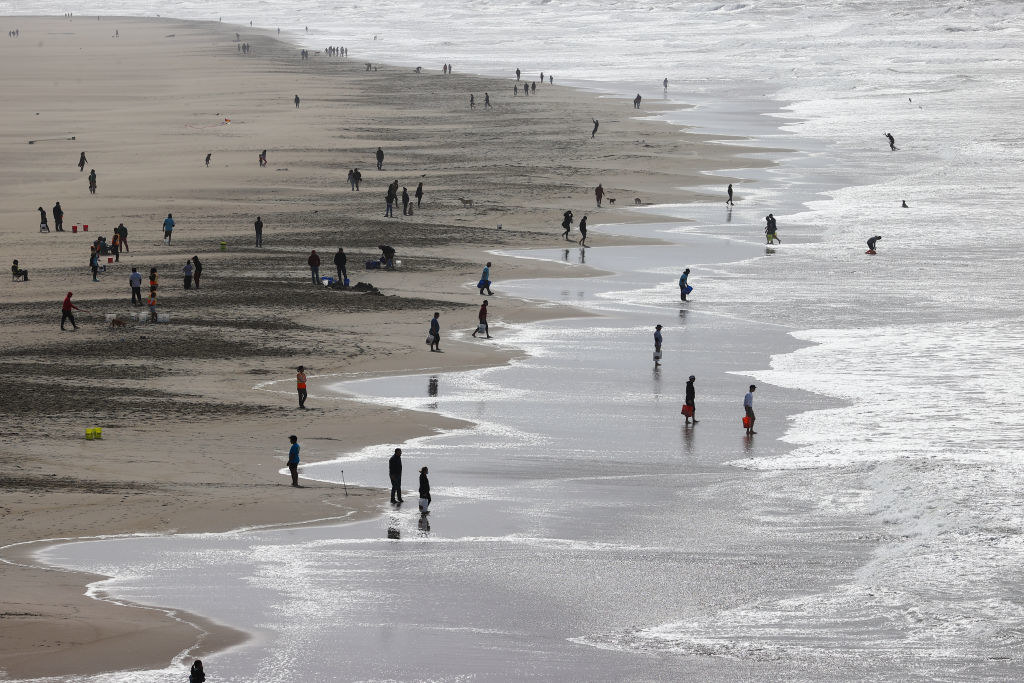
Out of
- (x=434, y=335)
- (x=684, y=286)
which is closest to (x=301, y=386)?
(x=434, y=335)

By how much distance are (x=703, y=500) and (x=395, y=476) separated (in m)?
4.69

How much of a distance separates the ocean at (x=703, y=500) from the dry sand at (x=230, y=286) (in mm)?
1066

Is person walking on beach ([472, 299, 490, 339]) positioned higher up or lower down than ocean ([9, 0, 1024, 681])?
higher up

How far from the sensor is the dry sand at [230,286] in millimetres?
20031

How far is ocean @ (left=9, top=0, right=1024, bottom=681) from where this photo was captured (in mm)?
16156

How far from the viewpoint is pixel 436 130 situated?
247ft

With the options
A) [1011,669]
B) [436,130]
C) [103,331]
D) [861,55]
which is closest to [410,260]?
[103,331]

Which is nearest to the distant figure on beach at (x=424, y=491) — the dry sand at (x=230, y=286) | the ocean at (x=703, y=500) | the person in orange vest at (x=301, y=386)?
the ocean at (x=703, y=500)

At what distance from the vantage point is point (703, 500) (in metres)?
21.5

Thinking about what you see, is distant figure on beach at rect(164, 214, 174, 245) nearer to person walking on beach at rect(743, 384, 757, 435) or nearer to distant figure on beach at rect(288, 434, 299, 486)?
distant figure on beach at rect(288, 434, 299, 486)

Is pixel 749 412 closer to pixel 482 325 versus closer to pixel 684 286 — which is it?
pixel 482 325

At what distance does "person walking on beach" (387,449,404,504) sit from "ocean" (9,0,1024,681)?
14.3 inches

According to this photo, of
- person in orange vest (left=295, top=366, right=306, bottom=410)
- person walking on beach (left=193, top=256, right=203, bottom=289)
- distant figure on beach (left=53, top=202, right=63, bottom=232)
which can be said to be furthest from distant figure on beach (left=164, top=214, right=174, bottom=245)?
person in orange vest (left=295, top=366, right=306, bottom=410)

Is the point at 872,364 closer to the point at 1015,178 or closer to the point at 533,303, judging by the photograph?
the point at 533,303
